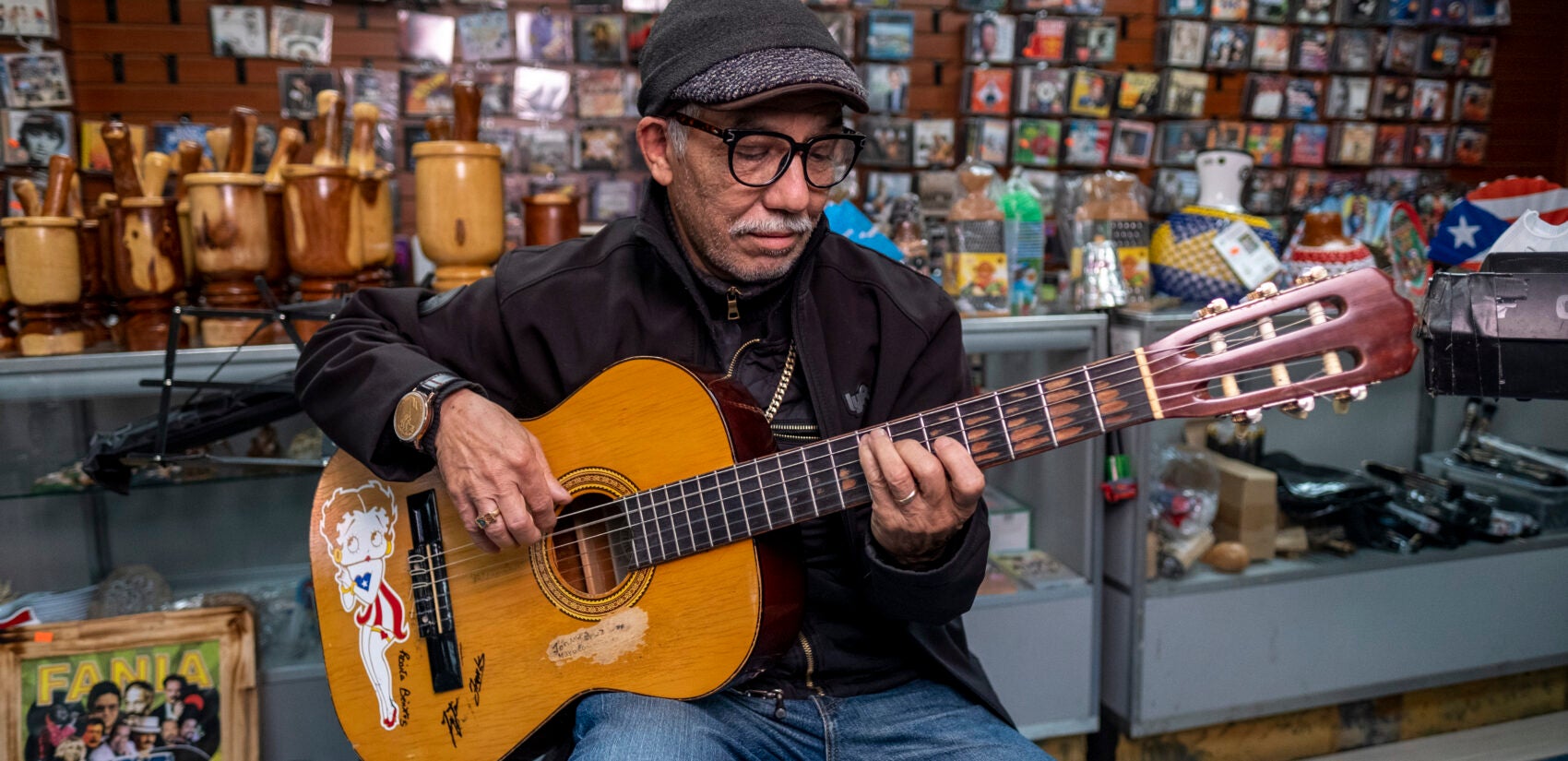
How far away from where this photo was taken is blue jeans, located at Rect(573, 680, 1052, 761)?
1222mm

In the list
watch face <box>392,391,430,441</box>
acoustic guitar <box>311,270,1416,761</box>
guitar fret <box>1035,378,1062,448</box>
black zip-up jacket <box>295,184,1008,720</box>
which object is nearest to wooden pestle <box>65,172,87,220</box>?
black zip-up jacket <box>295,184,1008,720</box>

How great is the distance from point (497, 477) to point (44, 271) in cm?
127

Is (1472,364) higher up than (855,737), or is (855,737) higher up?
(1472,364)

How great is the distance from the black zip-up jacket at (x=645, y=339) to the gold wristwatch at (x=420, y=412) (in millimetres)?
47

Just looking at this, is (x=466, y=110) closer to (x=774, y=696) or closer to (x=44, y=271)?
(x=44, y=271)

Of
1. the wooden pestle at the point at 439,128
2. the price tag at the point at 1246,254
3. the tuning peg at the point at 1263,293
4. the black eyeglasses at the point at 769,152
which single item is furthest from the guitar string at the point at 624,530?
the price tag at the point at 1246,254

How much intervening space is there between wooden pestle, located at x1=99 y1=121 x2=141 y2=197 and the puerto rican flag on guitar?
2.74 metres

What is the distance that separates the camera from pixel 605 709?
1265mm

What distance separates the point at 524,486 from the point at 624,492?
0.14 meters

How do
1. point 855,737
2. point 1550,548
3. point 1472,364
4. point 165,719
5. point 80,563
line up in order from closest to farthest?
point 1472,364 → point 855,737 → point 165,719 → point 80,563 → point 1550,548

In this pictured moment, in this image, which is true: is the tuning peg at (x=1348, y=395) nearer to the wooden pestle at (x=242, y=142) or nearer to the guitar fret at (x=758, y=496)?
the guitar fret at (x=758, y=496)

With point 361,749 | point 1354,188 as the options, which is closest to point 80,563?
point 361,749

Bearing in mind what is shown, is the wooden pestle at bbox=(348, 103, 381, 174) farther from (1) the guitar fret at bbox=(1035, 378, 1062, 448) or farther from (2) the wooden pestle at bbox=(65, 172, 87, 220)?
(1) the guitar fret at bbox=(1035, 378, 1062, 448)

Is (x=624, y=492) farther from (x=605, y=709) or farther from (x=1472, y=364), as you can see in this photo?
(x=1472, y=364)
